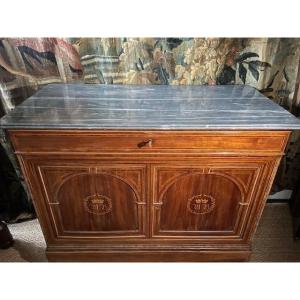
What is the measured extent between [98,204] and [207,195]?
18.0 inches

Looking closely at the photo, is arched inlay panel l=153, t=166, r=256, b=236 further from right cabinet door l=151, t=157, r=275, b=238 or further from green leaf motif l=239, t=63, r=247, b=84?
green leaf motif l=239, t=63, r=247, b=84

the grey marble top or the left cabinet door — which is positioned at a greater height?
the grey marble top

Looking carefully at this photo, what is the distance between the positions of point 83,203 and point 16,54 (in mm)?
767

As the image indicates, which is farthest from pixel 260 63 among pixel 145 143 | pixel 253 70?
pixel 145 143

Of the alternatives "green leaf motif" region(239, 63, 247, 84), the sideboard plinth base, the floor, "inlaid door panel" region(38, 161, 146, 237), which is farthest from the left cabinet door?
"green leaf motif" region(239, 63, 247, 84)

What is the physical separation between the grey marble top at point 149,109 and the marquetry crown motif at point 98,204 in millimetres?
341

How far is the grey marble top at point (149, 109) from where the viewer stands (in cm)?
83

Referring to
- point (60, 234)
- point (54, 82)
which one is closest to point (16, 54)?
point (54, 82)

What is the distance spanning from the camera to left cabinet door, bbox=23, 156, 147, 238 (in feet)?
3.06

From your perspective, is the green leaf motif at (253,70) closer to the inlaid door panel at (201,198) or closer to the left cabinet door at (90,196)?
the inlaid door panel at (201,198)

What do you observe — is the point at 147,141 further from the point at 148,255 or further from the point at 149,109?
the point at 148,255

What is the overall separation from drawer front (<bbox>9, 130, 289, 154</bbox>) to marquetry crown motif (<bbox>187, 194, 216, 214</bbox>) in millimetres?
232

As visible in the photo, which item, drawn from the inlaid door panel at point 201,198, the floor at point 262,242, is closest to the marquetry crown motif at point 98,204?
the inlaid door panel at point 201,198
